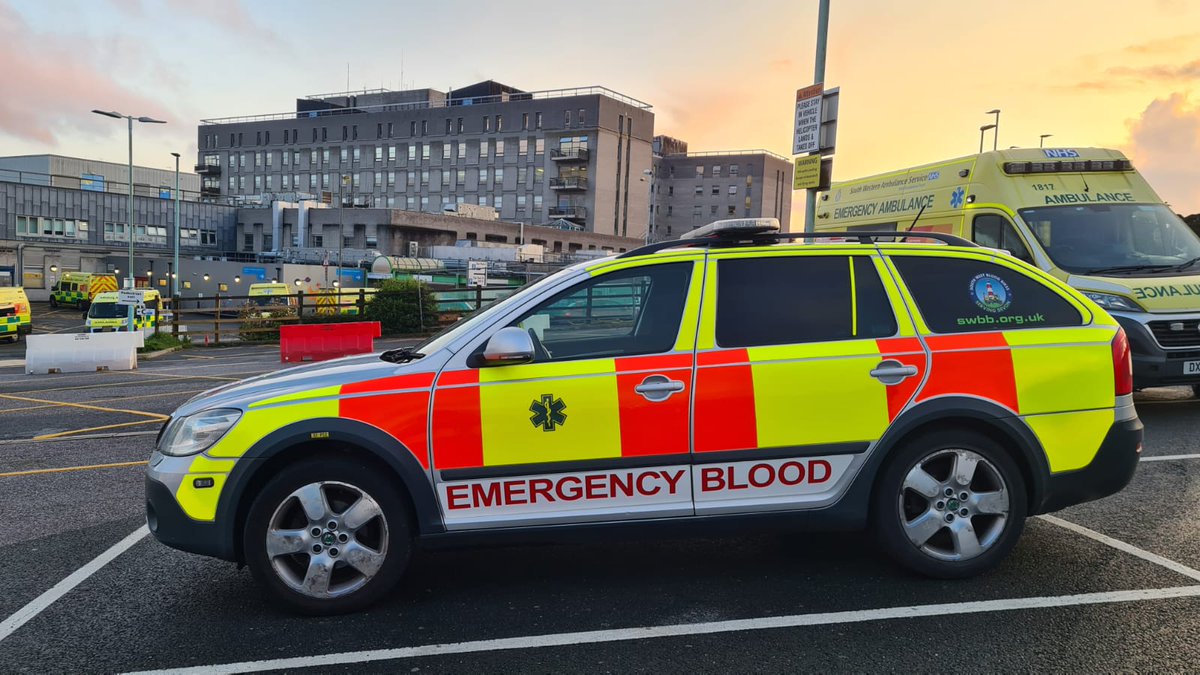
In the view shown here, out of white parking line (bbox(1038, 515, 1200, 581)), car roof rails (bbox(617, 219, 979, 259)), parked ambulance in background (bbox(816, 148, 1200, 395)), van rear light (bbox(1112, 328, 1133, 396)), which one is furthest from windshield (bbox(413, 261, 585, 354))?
parked ambulance in background (bbox(816, 148, 1200, 395))

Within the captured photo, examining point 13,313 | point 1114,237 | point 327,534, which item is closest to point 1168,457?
point 1114,237

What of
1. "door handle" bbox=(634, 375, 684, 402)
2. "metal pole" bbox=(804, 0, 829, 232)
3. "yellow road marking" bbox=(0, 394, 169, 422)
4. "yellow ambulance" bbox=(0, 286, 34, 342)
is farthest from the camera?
"yellow ambulance" bbox=(0, 286, 34, 342)

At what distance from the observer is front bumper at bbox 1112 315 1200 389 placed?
7648 millimetres

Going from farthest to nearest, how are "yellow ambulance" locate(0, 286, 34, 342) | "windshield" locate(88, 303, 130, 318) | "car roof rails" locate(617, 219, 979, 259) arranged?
"yellow ambulance" locate(0, 286, 34, 342), "windshield" locate(88, 303, 130, 318), "car roof rails" locate(617, 219, 979, 259)

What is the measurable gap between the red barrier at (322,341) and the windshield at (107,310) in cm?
1342

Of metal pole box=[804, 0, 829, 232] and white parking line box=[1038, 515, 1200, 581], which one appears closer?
white parking line box=[1038, 515, 1200, 581]

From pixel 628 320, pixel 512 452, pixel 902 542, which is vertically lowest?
pixel 902 542

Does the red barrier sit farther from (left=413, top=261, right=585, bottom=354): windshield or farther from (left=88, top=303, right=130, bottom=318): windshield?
(left=413, top=261, right=585, bottom=354): windshield

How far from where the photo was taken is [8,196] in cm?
Answer: 6125

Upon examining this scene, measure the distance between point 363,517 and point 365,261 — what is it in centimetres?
6386

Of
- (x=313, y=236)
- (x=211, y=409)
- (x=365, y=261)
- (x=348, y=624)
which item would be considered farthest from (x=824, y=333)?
(x=313, y=236)

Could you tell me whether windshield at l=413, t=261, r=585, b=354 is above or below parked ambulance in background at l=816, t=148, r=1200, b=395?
below

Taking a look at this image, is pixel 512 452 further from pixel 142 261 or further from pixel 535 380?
pixel 142 261

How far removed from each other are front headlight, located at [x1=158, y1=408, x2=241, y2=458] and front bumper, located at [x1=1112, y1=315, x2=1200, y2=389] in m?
7.53
